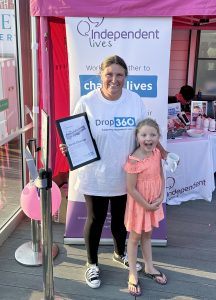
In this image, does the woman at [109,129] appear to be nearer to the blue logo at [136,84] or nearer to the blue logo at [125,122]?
the blue logo at [125,122]

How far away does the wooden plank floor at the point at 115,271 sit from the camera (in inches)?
106

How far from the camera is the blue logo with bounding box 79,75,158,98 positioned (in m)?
2.94

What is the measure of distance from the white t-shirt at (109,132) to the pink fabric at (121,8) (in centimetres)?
69

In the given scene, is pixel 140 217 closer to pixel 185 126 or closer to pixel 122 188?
pixel 122 188

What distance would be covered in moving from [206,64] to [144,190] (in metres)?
4.89

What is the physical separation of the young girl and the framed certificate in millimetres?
264

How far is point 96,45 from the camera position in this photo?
2887 millimetres

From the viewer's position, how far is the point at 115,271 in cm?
294

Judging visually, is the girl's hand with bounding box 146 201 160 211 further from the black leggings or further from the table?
the table

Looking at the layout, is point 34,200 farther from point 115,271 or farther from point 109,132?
point 115,271

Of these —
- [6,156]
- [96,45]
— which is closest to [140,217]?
[96,45]

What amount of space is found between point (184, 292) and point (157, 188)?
84cm

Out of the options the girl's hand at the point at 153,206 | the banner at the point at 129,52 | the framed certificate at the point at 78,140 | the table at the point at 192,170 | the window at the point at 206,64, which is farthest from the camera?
the window at the point at 206,64

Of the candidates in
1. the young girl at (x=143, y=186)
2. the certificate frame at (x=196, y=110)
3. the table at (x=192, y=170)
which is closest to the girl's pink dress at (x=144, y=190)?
the young girl at (x=143, y=186)
